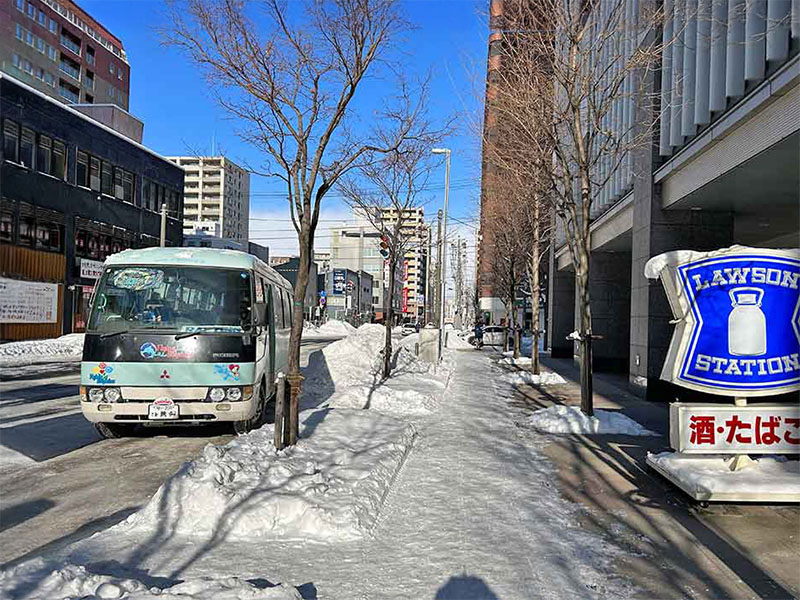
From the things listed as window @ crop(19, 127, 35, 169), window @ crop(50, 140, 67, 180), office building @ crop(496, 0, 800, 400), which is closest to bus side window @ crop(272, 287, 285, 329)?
office building @ crop(496, 0, 800, 400)

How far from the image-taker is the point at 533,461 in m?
9.02

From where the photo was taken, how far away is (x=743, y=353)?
24.2 feet

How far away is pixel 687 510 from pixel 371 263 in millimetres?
127068

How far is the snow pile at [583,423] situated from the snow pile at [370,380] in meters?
2.47

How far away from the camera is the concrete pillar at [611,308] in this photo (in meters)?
24.9

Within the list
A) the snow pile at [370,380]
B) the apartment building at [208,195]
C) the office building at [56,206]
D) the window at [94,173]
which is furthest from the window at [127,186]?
the apartment building at [208,195]

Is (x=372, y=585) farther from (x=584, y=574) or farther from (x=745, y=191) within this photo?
(x=745, y=191)

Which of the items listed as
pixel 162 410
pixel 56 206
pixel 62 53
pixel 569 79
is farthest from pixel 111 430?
pixel 62 53

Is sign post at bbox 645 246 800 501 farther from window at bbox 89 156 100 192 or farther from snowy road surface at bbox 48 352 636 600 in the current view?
window at bbox 89 156 100 192

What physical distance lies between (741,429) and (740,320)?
1.18 meters

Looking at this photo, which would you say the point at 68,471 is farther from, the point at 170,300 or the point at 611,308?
the point at 611,308

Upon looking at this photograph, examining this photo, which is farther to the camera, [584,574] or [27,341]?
[27,341]

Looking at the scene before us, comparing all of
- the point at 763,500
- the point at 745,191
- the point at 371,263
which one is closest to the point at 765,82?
the point at 745,191

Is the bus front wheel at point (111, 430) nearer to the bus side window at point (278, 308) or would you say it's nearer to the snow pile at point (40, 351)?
the bus side window at point (278, 308)
